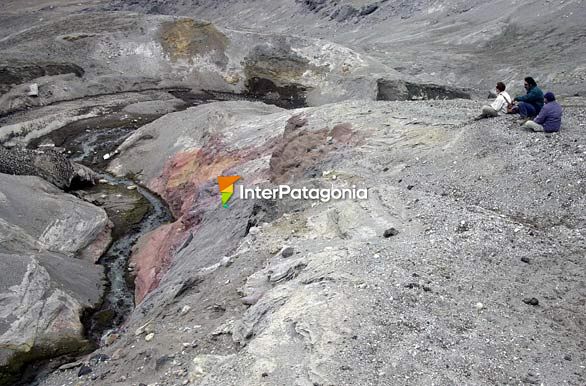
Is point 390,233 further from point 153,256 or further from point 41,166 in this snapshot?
point 41,166

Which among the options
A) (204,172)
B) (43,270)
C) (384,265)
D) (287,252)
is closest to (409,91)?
(204,172)

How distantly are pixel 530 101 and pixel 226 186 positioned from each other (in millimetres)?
10352

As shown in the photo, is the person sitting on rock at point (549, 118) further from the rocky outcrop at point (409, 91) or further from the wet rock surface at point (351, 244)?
the rocky outcrop at point (409, 91)

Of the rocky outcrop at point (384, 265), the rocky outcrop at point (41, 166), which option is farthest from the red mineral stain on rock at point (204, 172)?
the rocky outcrop at point (41, 166)

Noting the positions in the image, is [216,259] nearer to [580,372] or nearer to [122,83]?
[580,372]

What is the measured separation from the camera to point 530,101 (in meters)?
12.8

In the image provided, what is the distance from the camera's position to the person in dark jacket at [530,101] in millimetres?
12628

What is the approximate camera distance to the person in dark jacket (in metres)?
12.6

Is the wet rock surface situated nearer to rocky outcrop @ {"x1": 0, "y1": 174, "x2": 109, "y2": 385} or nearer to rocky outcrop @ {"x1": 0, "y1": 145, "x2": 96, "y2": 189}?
rocky outcrop @ {"x1": 0, "y1": 174, "x2": 109, "y2": 385}

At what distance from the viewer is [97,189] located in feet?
76.0

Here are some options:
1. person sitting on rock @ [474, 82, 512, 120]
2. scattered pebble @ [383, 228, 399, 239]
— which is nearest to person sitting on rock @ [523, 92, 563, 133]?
person sitting on rock @ [474, 82, 512, 120]

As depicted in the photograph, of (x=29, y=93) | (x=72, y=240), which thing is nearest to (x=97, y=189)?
(x=72, y=240)

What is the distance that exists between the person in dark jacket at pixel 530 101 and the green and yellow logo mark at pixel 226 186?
9162 mm

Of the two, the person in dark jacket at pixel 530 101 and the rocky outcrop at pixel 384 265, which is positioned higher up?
the person in dark jacket at pixel 530 101
